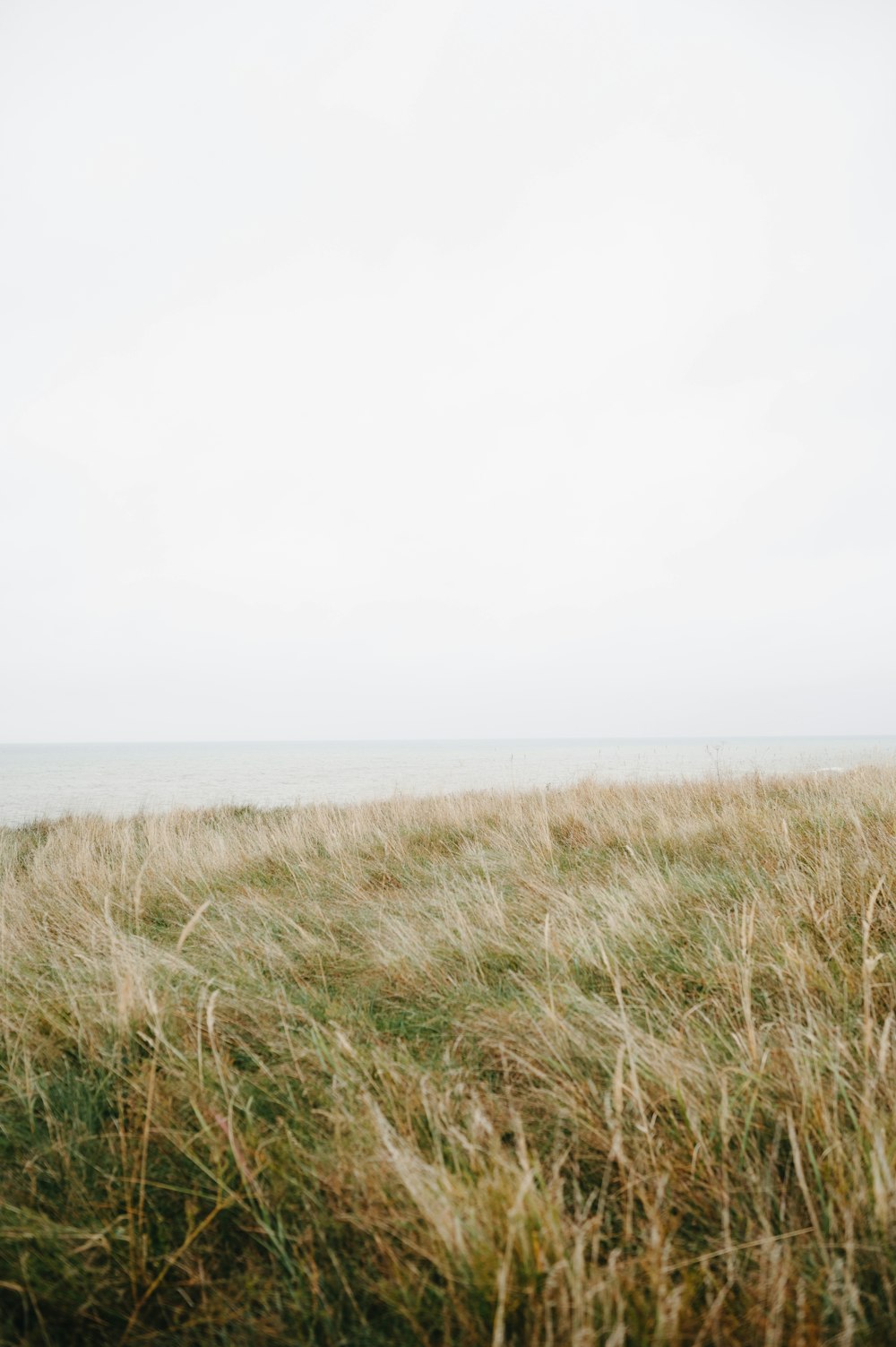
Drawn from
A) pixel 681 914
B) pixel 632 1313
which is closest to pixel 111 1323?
pixel 632 1313

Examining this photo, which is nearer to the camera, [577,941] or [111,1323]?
[111,1323]

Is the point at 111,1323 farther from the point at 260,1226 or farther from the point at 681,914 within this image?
the point at 681,914

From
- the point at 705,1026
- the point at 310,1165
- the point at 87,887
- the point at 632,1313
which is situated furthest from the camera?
the point at 87,887

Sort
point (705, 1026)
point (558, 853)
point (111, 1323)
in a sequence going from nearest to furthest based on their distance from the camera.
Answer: point (111, 1323) → point (705, 1026) → point (558, 853)

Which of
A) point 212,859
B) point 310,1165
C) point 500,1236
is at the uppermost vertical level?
point 500,1236

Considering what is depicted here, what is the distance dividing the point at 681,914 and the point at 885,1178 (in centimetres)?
193

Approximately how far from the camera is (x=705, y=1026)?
2.01m

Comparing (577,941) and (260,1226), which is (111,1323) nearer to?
(260,1226)

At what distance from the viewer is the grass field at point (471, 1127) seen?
107 cm

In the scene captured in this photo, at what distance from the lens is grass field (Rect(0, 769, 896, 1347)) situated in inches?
42.0

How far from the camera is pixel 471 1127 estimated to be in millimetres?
1386

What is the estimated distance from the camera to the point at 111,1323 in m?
1.13

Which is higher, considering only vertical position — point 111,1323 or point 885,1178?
point 885,1178

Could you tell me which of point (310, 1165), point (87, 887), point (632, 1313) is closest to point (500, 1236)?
point (632, 1313)
